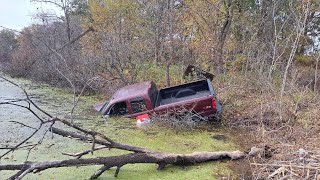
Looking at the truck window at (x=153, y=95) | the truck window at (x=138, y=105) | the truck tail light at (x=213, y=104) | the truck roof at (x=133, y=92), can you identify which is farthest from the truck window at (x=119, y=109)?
the truck tail light at (x=213, y=104)

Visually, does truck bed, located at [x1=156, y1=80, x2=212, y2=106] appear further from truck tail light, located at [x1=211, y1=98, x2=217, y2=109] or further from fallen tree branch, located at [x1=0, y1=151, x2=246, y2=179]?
fallen tree branch, located at [x1=0, y1=151, x2=246, y2=179]

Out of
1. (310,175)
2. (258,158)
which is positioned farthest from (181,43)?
(310,175)

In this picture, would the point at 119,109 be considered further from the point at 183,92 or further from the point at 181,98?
the point at 183,92

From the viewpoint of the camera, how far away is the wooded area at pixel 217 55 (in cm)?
1027

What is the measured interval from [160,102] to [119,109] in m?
1.34

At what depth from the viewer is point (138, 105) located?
10188mm

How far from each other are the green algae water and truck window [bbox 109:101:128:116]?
23cm

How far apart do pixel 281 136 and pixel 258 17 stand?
10.8 metres

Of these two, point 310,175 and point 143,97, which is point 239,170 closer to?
point 310,175

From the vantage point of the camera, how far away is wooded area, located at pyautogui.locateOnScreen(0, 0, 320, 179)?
33.7 feet

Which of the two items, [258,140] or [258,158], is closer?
[258,158]

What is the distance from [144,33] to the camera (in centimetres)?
1755

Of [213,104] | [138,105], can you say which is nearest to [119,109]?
[138,105]

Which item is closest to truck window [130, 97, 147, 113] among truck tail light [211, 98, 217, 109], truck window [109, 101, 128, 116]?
truck window [109, 101, 128, 116]
